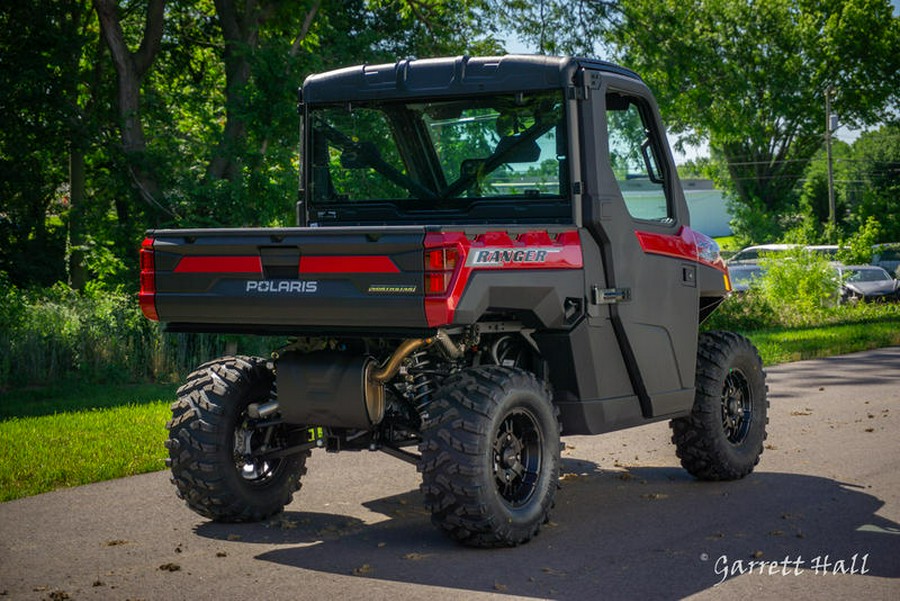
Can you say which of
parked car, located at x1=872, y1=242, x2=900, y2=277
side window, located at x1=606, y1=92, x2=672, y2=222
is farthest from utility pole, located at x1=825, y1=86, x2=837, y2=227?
side window, located at x1=606, y1=92, x2=672, y2=222

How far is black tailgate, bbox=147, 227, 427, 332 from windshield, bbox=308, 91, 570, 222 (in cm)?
146

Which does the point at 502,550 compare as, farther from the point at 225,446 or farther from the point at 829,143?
the point at 829,143

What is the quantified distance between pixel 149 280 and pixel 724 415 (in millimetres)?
A: 4219

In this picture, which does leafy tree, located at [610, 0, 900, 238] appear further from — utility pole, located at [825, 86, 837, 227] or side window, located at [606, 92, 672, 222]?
side window, located at [606, 92, 672, 222]

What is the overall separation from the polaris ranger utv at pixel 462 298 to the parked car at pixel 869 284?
30.4m

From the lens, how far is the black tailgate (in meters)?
6.28

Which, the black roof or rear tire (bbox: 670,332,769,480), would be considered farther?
rear tire (bbox: 670,332,769,480)

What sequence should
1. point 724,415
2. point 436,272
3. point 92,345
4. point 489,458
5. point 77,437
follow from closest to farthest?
point 436,272, point 489,458, point 724,415, point 77,437, point 92,345

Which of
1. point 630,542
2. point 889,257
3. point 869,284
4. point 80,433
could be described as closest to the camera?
point 630,542

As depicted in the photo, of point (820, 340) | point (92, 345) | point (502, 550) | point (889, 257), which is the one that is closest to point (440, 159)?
point (502, 550)

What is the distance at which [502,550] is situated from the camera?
6.65 meters

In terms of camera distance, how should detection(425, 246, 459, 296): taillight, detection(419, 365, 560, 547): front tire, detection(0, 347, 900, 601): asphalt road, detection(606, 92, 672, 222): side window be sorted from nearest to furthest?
detection(0, 347, 900, 601): asphalt road
detection(425, 246, 459, 296): taillight
detection(419, 365, 560, 547): front tire
detection(606, 92, 672, 222): side window

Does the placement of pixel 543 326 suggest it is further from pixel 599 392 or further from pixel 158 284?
pixel 158 284

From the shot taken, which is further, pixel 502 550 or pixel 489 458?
pixel 502 550
